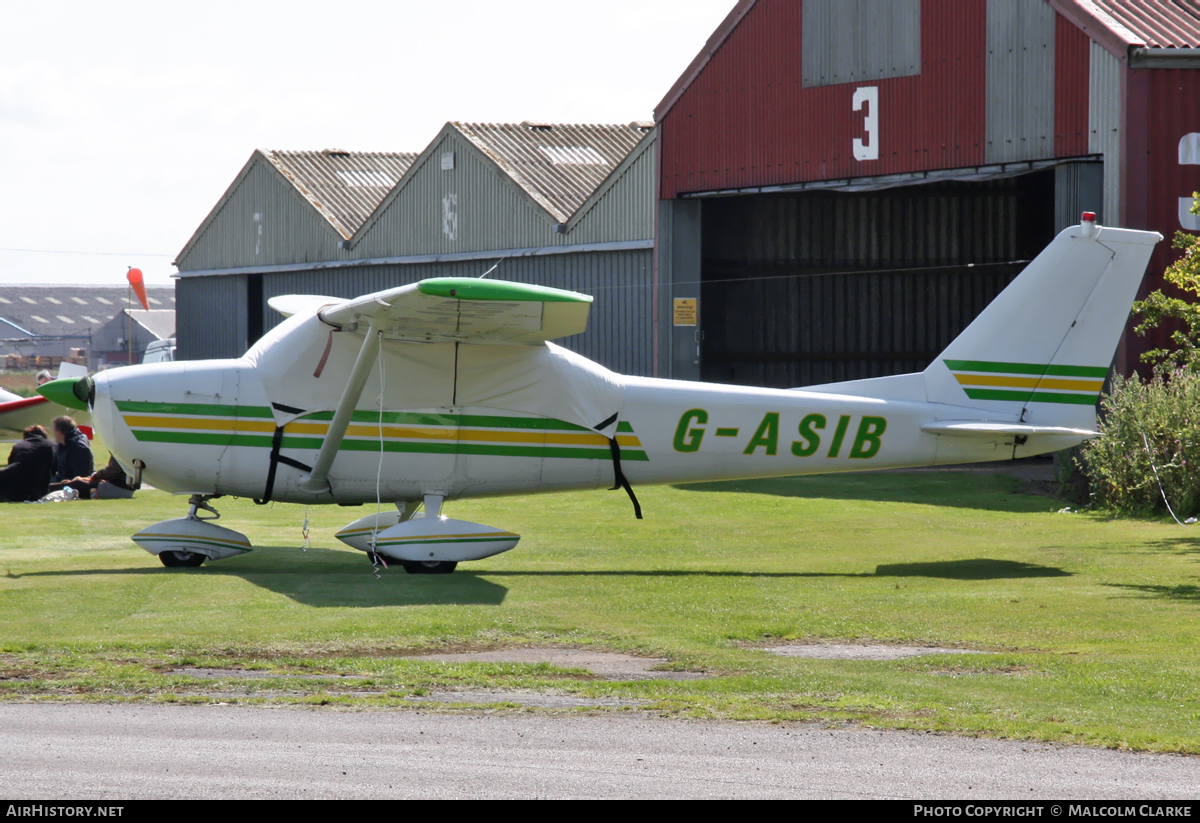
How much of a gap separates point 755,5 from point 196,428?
1380 cm

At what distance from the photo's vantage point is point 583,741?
5645 mm

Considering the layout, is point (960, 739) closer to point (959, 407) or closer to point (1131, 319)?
point (959, 407)

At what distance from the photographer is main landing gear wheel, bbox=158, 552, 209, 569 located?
1115cm

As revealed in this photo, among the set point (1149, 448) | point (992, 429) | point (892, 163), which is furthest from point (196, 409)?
point (892, 163)

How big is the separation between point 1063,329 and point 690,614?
5.37 m

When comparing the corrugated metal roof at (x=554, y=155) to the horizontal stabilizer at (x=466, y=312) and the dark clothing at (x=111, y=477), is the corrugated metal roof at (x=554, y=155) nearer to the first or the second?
the dark clothing at (x=111, y=477)

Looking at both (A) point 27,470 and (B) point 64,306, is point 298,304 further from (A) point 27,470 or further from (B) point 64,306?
(B) point 64,306

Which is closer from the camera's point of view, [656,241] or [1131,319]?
[1131,319]

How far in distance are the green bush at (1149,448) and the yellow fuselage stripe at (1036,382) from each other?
3.63 metres

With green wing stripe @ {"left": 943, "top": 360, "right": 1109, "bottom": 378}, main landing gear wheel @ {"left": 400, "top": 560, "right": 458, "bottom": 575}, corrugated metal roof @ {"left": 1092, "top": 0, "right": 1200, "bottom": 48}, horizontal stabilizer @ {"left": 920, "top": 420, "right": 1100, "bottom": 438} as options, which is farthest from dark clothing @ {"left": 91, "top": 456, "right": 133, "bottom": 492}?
corrugated metal roof @ {"left": 1092, "top": 0, "right": 1200, "bottom": 48}

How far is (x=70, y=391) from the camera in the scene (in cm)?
1114

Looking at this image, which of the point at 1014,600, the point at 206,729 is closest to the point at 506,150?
the point at 1014,600

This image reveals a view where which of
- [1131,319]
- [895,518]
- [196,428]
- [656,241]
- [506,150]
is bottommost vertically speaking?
[895,518]

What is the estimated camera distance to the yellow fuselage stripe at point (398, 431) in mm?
11016
